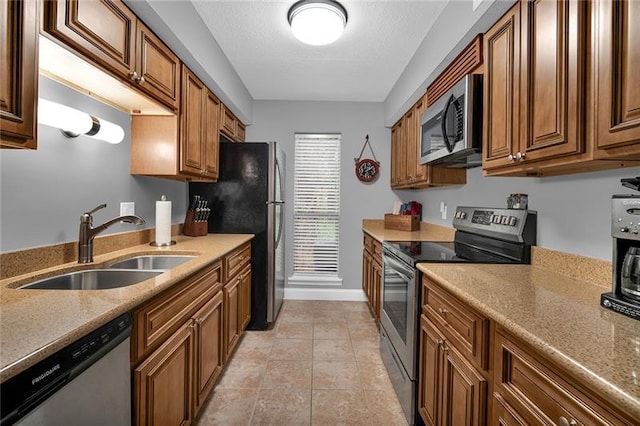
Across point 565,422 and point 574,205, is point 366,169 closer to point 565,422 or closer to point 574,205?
point 574,205

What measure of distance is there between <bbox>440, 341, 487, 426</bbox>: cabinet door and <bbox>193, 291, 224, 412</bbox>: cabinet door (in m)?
1.23

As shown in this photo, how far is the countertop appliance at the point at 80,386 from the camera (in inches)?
26.3

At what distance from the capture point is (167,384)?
4.40 ft

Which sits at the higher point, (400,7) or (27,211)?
(400,7)

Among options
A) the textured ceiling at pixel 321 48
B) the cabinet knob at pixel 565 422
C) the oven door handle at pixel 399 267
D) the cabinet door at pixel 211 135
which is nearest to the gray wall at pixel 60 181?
the cabinet door at pixel 211 135

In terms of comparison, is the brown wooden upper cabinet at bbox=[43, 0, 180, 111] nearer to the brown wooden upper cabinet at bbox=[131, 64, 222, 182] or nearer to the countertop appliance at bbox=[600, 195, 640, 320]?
the brown wooden upper cabinet at bbox=[131, 64, 222, 182]

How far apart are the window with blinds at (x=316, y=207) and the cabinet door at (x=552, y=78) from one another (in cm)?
284

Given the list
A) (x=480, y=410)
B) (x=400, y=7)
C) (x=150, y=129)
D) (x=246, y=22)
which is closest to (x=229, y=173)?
(x=150, y=129)

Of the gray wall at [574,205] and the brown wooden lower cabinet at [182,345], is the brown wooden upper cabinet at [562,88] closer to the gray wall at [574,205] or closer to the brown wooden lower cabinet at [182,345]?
the gray wall at [574,205]

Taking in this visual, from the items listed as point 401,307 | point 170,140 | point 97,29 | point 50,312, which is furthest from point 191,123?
point 401,307

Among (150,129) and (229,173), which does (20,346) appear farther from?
(229,173)

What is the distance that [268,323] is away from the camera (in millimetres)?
3074

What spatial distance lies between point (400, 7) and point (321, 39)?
0.55 meters

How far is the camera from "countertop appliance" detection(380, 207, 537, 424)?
173 cm
